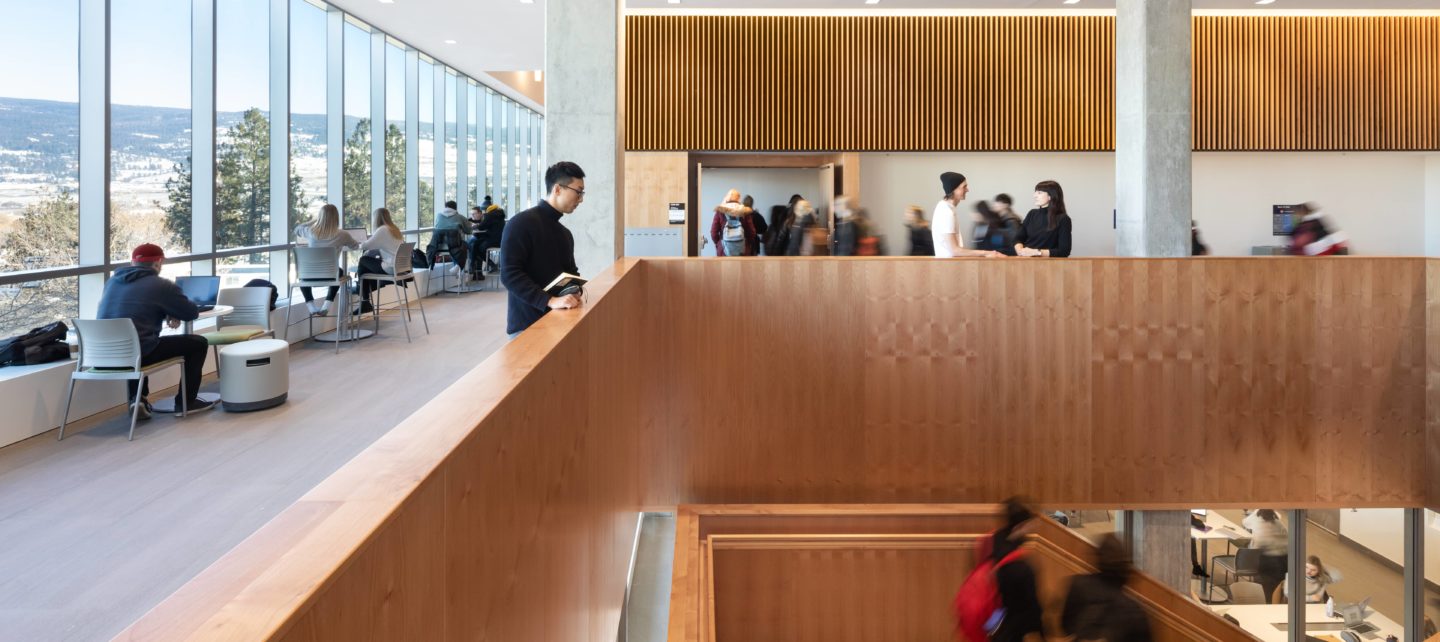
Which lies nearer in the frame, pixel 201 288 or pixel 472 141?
pixel 201 288

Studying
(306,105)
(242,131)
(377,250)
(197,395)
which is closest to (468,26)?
(306,105)

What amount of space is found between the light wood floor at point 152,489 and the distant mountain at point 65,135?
1.83 meters

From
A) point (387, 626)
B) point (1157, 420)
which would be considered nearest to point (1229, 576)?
point (1157, 420)

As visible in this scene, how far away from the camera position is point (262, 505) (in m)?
4.83

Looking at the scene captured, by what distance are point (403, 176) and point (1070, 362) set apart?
11.3 metres

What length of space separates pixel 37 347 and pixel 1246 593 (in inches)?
446

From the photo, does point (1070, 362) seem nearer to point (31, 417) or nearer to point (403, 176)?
point (31, 417)

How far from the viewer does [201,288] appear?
7.80 m

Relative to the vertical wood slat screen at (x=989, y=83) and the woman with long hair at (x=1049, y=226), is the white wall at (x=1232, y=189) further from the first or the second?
the woman with long hair at (x=1049, y=226)

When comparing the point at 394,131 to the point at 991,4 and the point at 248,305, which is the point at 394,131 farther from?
the point at 991,4

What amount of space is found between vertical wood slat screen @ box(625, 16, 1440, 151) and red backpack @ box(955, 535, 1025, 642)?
897 centimetres

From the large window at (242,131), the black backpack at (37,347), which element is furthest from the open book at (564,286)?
the large window at (242,131)

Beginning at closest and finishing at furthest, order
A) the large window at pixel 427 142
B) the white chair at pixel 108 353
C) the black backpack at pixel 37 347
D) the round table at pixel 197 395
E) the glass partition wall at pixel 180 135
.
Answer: the white chair at pixel 108 353
the black backpack at pixel 37 347
the glass partition wall at pixel 180 135
the round table at pixel 197 395
the large window at pixel 427 142

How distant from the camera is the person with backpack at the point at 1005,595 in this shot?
140 inches
